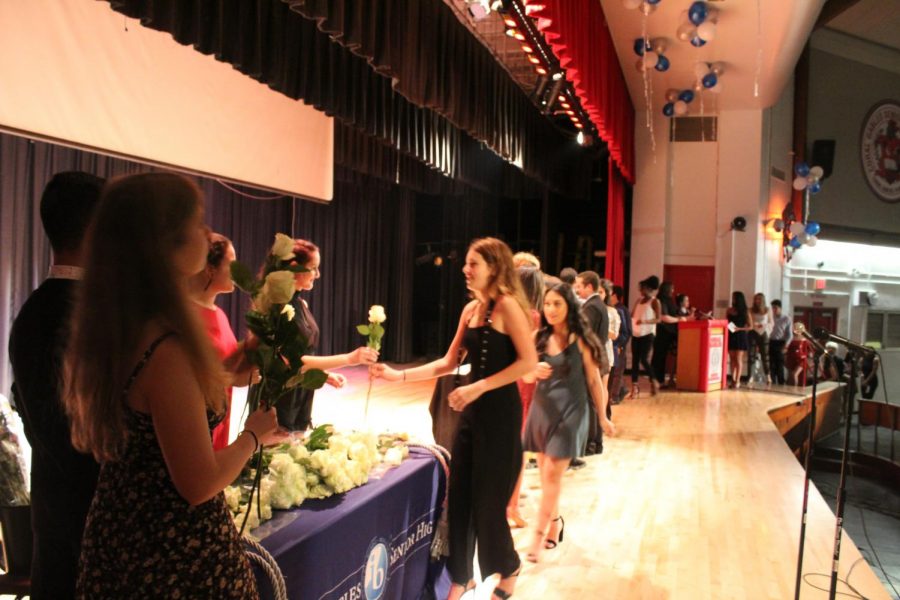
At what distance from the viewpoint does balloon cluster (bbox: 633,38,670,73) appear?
795 centimetres

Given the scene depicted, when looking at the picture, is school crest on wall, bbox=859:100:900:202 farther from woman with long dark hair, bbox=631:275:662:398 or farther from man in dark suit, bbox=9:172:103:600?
man in dark suit, bbox=9:172:103:600

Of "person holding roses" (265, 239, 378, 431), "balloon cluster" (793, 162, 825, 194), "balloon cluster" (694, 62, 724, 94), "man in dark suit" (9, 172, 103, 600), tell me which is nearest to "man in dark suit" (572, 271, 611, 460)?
"person holding roses" (265, 239, 378, 431)

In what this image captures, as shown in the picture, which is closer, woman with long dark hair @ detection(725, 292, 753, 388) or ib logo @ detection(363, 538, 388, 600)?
ib logo @ detection(363, 538, 388, 600)

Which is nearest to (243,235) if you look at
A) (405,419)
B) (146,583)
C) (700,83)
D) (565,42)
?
(405,419)

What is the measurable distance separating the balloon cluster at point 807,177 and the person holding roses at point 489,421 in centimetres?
1093

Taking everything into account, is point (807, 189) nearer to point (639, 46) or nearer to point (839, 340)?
point (639, 46)

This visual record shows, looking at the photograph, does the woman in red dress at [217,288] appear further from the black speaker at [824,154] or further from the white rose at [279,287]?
the black speaker at [824,154]

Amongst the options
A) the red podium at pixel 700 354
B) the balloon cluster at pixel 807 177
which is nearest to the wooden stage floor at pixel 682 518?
the red podium at pixel 700 354

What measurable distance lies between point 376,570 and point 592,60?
589 cm

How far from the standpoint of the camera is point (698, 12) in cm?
718

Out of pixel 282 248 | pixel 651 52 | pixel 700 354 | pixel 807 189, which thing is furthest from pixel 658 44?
pixel 282 248

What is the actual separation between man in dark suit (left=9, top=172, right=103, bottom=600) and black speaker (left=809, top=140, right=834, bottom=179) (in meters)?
13.3

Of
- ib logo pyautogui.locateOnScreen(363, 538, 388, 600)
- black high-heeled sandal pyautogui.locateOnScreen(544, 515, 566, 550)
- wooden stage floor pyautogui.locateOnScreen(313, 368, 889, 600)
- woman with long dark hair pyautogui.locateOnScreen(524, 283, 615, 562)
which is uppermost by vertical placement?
woman with long dark hair pyautogui.locateOnScreen(524, 283, 615, 562)

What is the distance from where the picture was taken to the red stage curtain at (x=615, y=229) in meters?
11.2
